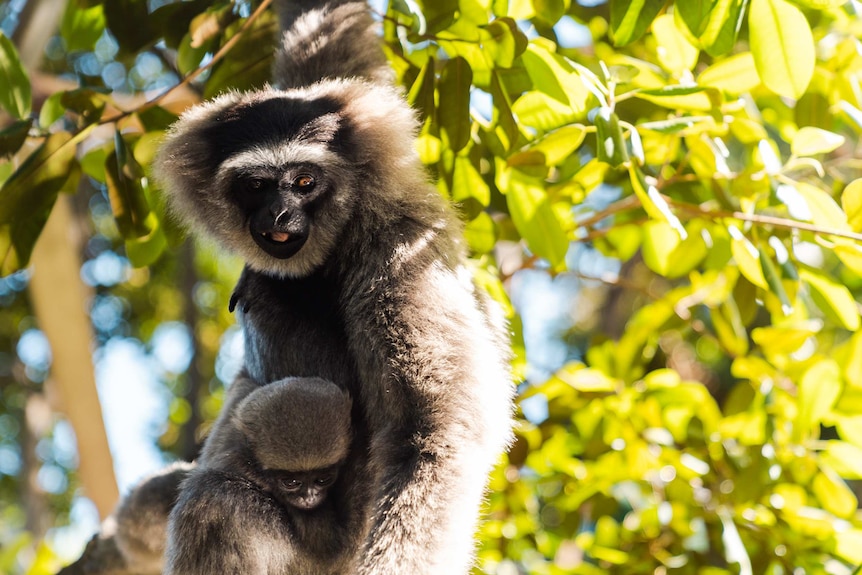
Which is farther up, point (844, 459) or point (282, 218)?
point (282, 218)

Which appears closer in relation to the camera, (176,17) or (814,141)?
(814,141)

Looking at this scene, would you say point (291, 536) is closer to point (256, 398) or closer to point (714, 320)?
point (256, 398)

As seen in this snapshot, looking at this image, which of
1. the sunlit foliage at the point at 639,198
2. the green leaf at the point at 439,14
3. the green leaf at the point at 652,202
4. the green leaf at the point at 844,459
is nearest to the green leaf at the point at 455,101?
the sunlit foliage at the point at 639,198

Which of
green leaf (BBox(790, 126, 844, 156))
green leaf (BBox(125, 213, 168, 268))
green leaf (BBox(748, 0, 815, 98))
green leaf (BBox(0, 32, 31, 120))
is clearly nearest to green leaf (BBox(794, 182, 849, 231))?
green leaf (BBox(790, 126, 844, 156))

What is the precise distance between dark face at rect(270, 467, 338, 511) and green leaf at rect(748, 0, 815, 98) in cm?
172

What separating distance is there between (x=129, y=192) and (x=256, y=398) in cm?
83

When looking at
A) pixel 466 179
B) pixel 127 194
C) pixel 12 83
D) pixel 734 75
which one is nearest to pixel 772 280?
pixel 734 75

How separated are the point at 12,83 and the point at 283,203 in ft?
3.17

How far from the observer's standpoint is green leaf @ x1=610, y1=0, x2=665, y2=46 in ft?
7.44

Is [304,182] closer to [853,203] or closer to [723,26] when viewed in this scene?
[723,26]

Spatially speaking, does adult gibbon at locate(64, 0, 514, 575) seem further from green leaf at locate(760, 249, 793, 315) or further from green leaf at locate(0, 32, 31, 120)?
green leaf at locate(760, 249, 793, 315)

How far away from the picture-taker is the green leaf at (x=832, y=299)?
278 centimetres

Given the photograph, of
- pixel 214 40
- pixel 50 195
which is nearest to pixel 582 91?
pixel 214 40

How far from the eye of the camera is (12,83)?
8.96 feet
